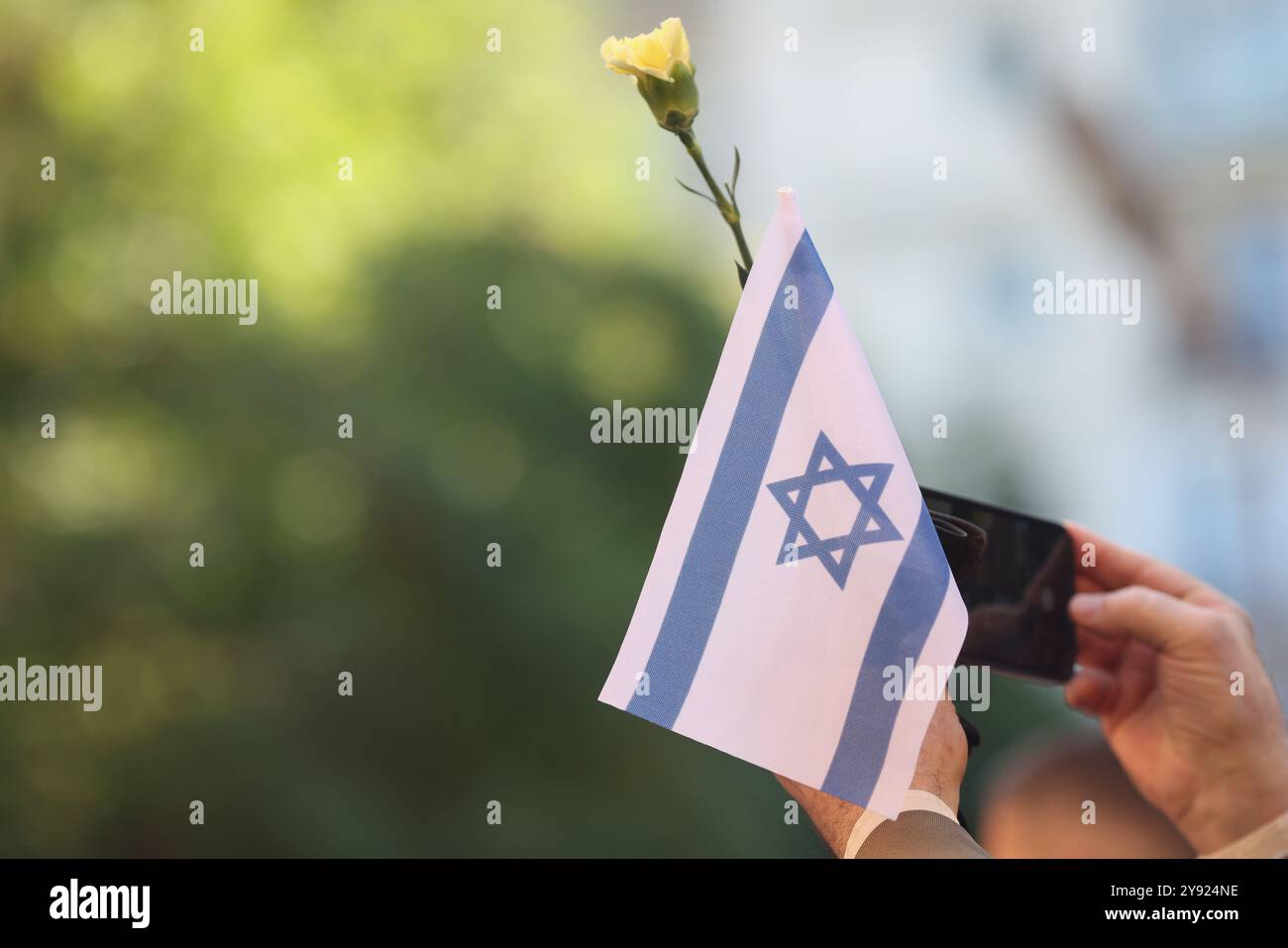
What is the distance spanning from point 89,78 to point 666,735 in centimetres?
175

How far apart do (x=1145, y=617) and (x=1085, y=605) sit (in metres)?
0.04

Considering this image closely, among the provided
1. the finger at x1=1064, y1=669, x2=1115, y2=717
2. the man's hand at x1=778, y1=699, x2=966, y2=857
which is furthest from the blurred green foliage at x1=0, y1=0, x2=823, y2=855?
the man's hand at x1=778, y1=699, x2=966, y2=857

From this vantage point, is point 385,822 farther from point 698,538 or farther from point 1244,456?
point 1244,456

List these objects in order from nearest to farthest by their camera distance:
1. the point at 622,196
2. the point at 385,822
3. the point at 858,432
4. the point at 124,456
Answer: the point at 858,432, the point at 385,822, the point at 124,456, the point at 622,196

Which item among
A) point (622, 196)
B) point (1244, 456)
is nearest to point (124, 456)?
point (622, 196)

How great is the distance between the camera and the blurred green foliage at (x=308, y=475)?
217 cm

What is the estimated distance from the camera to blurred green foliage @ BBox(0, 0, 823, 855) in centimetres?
217

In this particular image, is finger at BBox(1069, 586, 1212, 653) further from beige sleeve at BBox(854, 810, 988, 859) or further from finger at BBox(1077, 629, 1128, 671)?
beige sleeve at BBox(854, 810, 988, 859)

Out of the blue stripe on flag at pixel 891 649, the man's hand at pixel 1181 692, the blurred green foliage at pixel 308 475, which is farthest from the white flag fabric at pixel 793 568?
the blurred green foliage at pixel 308 475

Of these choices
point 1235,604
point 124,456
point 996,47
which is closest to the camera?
point 1235,604

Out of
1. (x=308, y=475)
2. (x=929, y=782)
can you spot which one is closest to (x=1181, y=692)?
(x=929, y=782)

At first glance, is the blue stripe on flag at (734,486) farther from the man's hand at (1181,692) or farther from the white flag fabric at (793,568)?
the man's hand at (1181,692)

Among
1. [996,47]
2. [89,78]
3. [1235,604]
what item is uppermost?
[996,47]

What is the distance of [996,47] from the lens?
280cm
